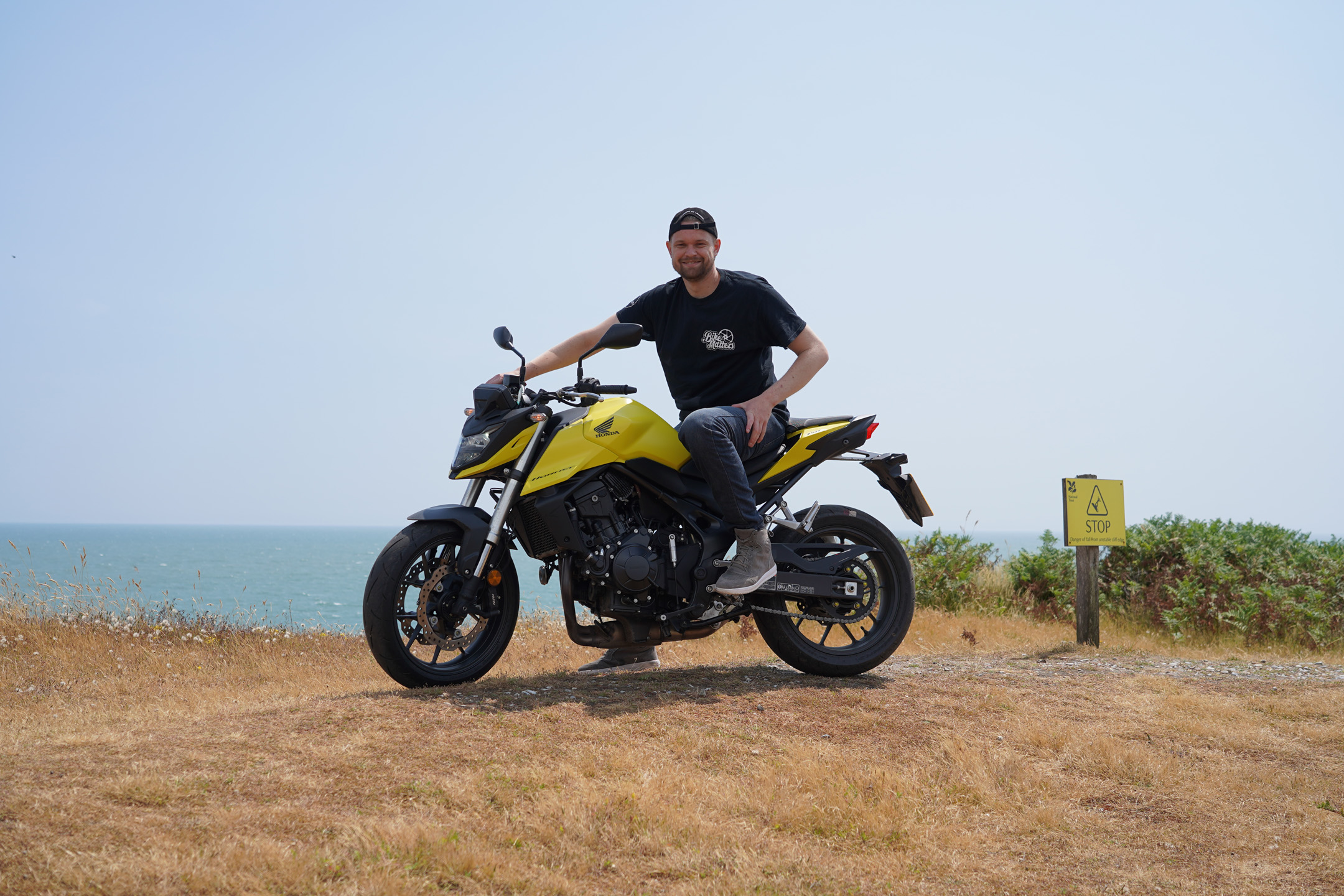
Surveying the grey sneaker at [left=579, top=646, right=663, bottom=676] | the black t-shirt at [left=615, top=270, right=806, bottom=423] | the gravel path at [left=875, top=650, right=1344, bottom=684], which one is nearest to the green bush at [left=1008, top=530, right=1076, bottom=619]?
the gravel path at [left=875, top=650, right=1344, bottom=684]

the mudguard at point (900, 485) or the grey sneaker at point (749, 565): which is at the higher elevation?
the mudguard at point (900, 485)

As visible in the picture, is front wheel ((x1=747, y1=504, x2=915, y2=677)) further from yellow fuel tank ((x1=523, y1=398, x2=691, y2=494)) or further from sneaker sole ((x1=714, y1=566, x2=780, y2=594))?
yellow fuel tank ((x1=523, y1=398, x2=691, y2=494))

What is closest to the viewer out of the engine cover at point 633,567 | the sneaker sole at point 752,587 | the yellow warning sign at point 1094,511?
the engine cover at point 633,567

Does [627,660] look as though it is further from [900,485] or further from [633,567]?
[900,485]

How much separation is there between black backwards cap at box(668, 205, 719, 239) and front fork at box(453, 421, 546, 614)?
135 cm

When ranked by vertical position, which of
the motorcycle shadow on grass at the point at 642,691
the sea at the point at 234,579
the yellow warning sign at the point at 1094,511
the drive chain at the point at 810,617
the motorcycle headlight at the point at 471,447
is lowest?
the sea at the point at 234,579

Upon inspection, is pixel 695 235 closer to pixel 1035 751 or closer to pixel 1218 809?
pixel 1035 751

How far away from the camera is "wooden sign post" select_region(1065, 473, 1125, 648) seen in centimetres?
836

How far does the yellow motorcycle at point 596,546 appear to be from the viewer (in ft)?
15.8

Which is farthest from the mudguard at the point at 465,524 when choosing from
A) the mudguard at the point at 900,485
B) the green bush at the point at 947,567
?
the green bush at the point at 947,567

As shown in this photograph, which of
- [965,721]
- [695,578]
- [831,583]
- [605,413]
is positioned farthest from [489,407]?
[965,721]

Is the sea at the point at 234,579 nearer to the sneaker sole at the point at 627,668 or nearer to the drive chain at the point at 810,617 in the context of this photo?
the sneaker sole at the point at 627,668

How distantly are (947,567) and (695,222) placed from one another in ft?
25.0

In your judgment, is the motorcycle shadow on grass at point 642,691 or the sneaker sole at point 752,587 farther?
the sneaker sole at point 752,587
